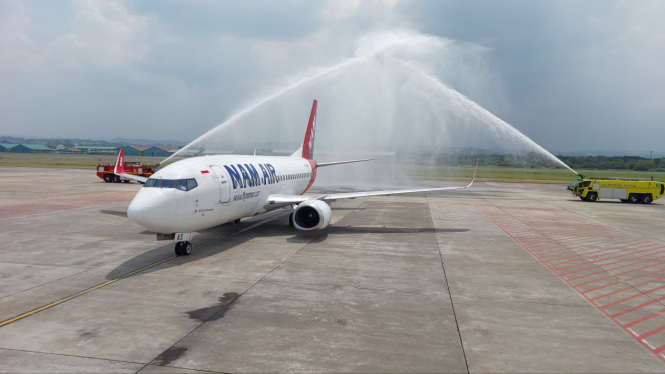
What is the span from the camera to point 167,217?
16375 millimetres

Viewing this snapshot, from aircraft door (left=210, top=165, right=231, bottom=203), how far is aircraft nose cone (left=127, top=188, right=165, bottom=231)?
10.8 feet

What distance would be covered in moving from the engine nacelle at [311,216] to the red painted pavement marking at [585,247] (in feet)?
33.1

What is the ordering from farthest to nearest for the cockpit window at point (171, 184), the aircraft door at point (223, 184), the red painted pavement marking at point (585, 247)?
the aircraft door at point (223, 184), the cockpit window at point (171, 184), the red painted pavement marking at point (585, 247)

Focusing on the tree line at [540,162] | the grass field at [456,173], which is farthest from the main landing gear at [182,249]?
the tree line at [540,162]

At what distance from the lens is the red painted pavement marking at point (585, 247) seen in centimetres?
1315

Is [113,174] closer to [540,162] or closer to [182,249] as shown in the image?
[182,249]

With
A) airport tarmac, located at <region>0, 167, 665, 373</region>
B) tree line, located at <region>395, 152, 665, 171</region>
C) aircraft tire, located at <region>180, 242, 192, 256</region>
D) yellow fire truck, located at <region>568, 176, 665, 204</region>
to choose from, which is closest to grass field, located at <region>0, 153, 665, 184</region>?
tree line, located at <region>395, 152, 665, 171</region>

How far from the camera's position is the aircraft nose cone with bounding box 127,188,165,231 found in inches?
622

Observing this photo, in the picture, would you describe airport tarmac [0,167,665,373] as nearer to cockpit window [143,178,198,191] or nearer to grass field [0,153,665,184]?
cockpit window [143,178,198,191]

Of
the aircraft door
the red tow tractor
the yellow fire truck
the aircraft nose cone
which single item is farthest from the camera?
the red tow tractor

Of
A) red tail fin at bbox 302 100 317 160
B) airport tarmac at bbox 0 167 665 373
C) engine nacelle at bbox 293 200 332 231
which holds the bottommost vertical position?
airport tarmac at bbox 0 167 665 373

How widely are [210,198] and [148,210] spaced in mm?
3132

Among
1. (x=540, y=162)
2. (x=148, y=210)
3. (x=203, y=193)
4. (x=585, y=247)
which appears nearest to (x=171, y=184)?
(x=203, y=193)

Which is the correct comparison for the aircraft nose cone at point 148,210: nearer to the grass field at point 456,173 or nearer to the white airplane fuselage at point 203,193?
the white airplane fuselage at point 203,193
